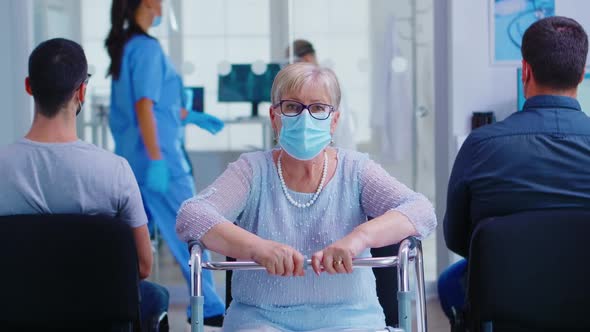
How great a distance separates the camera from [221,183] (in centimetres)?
218

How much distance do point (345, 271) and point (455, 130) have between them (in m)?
2.62

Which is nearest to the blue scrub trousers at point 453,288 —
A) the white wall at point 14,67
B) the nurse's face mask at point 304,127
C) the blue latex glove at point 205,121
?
the nurse's face mask at point 304,127

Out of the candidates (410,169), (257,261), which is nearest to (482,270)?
(257,261)

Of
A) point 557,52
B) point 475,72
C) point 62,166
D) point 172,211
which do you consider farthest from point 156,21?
point 557,52

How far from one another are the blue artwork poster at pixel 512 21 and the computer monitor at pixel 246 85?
119 centimetres

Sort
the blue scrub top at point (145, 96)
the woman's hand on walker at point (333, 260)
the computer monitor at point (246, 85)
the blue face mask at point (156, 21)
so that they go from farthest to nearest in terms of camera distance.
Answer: the computer monitor at point (246, 85), the blue face mask at point (156, 21), the blue scrub top at point (145, 96), the woman's hand on walker at point (333, 260)

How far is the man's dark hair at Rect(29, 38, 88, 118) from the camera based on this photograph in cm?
225

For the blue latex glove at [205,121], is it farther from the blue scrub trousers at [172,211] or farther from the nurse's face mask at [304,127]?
the nurse's face mask at [304,127]

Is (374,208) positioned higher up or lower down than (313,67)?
lower down

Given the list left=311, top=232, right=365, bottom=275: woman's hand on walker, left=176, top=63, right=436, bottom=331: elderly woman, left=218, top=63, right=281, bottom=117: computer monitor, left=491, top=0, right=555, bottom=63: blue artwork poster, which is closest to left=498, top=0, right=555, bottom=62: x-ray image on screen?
left=491, top=0, right=555, bottom=63: blue artwork poster

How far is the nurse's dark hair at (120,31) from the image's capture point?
165 inches

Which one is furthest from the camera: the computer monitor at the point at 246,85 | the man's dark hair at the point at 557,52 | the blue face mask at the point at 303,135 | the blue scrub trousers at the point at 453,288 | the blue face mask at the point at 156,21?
the computer monitor at the point at 246,85

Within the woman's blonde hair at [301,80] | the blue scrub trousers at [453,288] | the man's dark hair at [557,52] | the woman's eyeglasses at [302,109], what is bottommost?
the blue scrub trousers at [453,288]

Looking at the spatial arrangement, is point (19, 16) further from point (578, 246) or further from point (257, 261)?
point (578, 246)
